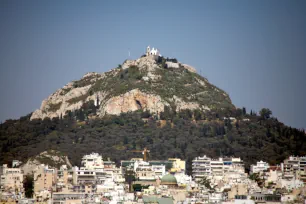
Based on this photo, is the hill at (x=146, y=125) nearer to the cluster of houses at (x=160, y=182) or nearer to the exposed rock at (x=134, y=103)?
the exposed rock at (x=134, y=103)

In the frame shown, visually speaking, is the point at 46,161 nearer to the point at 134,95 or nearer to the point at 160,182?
the point at 160,182

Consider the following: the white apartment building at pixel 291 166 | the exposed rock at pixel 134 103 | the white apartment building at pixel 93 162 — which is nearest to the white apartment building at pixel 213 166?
the white apartment building at pixel 291 166

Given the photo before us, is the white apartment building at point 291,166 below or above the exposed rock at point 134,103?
below

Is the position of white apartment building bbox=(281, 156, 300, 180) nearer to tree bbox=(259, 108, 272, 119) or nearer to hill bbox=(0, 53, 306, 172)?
hill bbox=(0, 53, 306, 172)

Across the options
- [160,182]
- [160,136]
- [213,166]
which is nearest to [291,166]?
[213,166]

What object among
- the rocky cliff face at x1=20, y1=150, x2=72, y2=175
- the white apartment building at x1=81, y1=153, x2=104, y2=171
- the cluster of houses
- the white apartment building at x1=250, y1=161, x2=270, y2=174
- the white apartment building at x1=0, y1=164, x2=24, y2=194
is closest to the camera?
the cluster of houses

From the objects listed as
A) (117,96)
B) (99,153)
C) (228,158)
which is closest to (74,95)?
(117,96)

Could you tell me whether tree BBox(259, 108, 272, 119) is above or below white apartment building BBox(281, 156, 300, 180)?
above

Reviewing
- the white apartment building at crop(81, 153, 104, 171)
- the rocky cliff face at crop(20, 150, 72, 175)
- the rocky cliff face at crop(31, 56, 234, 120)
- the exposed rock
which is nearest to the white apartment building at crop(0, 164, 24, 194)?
the rocky cliff face at crop(20, 150, 72, 175)
